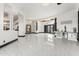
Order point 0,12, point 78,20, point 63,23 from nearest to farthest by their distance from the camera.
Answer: point 0,12, point 78,20, point 63,23

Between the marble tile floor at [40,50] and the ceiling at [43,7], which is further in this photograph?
the ceiling at [43,7]

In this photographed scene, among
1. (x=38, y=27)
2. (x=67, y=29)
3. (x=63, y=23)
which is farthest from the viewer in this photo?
(x=38, y=27)

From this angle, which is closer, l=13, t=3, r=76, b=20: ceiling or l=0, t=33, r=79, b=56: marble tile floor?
l=0, t=33, r=79, b=56: marble tile floor

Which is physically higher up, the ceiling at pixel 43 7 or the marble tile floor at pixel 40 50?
the ceiling at pixel 43 7

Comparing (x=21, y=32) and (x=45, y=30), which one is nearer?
(x=21, y=32)

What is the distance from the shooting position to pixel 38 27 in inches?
1083

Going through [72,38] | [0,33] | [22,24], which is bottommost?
[72,38]

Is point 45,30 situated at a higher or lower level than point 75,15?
lower

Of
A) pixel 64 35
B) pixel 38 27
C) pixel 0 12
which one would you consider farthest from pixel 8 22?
pixel 38 27

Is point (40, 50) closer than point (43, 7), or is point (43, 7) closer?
point (40, 50)

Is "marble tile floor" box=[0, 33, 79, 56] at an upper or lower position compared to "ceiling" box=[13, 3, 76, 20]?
lower

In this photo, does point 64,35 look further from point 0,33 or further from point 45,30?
point 45,30

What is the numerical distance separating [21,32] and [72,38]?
7177 millimetres

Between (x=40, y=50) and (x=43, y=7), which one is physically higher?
(x=43, y=7)
